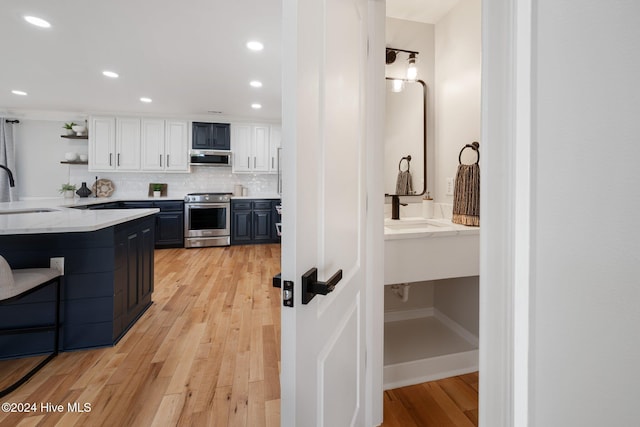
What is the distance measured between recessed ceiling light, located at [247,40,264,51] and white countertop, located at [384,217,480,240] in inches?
87.8

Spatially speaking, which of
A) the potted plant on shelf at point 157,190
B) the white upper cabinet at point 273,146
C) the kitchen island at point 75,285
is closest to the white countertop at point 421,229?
the kitchen island at point 75,285

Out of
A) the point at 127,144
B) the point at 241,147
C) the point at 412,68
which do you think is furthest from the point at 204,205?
the point at 412,68

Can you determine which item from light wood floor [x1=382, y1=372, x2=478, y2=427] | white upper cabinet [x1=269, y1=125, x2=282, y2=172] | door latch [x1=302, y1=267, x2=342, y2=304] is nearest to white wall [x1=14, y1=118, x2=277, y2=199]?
white upper cabinet [x1=269, y1=125, x2=282, y2=172]

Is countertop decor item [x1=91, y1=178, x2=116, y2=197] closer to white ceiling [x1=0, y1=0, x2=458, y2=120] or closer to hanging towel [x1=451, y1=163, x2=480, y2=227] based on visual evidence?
white ceiling [x1=0, y1=0, x2=458, y2=120]

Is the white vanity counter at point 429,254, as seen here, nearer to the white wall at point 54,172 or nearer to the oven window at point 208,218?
the oven window at point 208,218

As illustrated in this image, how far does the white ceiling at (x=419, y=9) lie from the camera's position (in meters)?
2.08

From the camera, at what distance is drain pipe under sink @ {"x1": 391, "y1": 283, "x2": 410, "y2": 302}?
2.12 metres

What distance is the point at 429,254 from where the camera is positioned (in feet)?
5.69

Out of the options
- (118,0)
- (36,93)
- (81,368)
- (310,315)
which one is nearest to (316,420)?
(310,315)

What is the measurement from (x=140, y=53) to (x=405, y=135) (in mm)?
2961

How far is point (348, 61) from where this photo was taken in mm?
1014

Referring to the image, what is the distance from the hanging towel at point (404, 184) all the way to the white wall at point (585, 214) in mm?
1761

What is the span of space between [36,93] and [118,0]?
351 centimetres

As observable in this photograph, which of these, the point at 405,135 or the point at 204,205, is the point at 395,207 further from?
the point at 204,205
